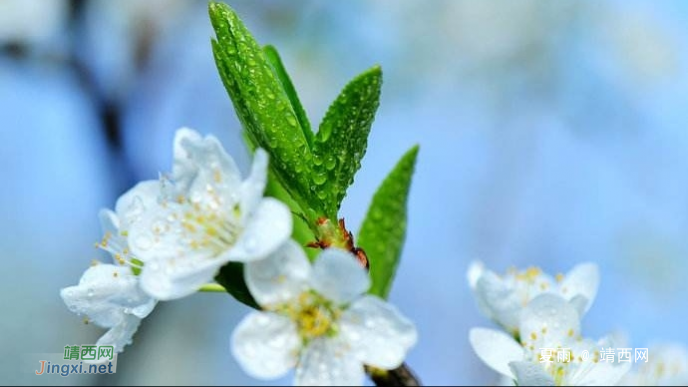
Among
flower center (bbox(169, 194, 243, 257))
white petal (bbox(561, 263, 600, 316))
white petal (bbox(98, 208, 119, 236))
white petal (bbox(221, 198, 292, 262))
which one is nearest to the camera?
white petal (bbox(221, 198, 292, 262))

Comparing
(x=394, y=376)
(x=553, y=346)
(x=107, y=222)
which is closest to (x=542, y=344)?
(x=553, y=346)

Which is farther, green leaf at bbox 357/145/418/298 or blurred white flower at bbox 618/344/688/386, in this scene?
blurred white flower at bbox 618/344/688/386

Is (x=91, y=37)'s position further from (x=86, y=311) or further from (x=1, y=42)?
(x=86, y=311)

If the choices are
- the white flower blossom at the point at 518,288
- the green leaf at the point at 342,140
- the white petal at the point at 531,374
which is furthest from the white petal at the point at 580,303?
the green leaf at the point at 342,140

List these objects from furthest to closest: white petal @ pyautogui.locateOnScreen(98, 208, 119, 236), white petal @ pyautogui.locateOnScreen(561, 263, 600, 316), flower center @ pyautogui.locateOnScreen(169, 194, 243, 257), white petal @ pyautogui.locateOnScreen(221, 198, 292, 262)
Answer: white petal @ pyautogui.locateOnScreen(561, 263, 600, 316) < white petal @ pyautogui.locateOnScreen(98, 208, 119, 236) < flower center @ pyautogui.locateOnScreen(169, 194, 243, 257) < white petal @ pyautogui.locateOnScreen(221, 198, 292, 262)

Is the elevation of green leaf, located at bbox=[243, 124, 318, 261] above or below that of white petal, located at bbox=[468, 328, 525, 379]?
above

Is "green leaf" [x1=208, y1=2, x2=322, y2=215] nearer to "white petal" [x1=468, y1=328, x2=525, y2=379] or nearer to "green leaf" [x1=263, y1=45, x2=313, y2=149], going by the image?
"green leaf" [x1=263, y1=45, x2=313, y2=149]

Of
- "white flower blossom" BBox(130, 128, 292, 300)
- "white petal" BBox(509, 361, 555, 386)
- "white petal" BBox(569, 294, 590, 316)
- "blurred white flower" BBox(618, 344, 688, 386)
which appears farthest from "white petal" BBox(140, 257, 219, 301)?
"blurred white flower" BBox(618, 344, 688, 386)

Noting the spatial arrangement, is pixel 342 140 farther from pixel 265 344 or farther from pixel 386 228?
pixel 265 344
